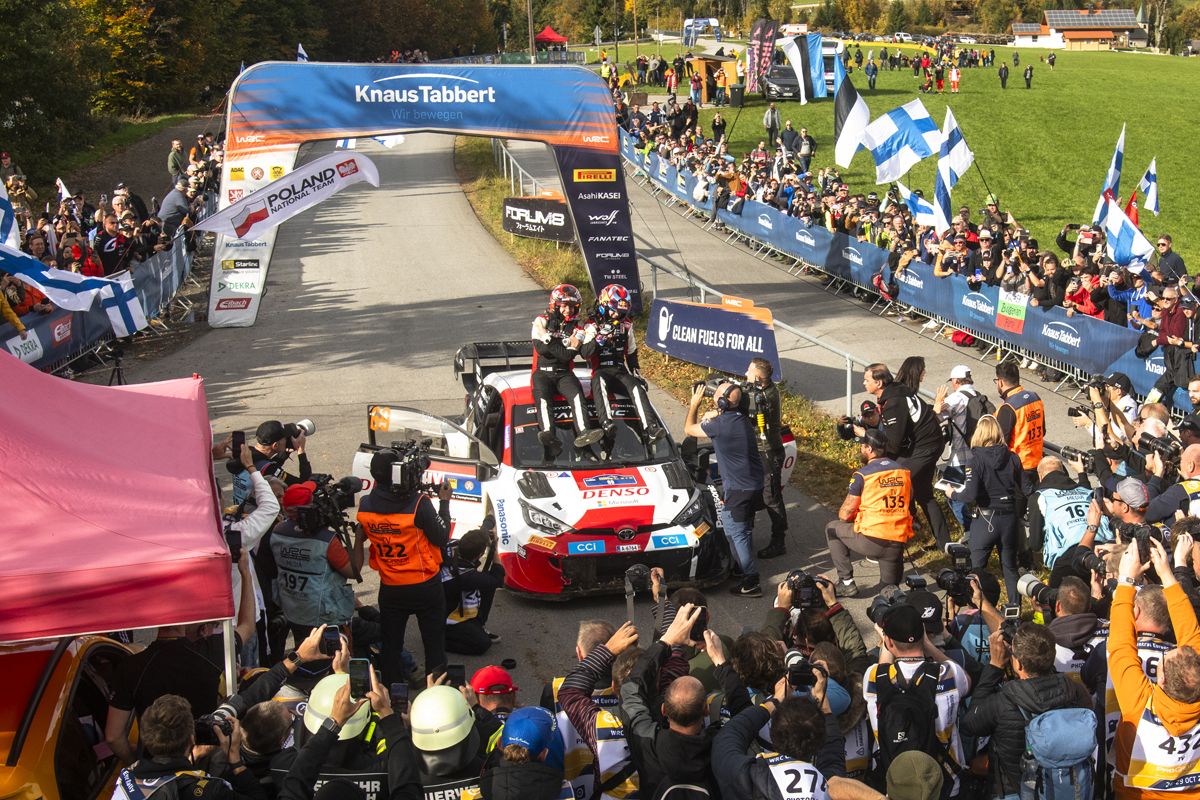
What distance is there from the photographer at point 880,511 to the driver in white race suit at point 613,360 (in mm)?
2096

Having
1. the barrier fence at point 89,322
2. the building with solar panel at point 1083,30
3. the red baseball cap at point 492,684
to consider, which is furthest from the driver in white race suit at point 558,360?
the building with solar panel at point 1083,30

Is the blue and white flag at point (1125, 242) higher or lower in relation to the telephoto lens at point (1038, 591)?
higher

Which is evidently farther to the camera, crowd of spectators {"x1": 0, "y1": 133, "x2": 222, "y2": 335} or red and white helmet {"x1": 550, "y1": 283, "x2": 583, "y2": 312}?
crowd of spectators {"x1": 0, "y1": 133, "x2": 222, "y2": 335}

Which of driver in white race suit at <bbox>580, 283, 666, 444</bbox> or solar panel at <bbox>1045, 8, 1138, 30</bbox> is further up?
solar panel at <bbox>1045, 8, 1138, 30</bbox>

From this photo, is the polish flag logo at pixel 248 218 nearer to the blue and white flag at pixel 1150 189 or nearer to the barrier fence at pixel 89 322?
the barrier fence at pixel 89 322

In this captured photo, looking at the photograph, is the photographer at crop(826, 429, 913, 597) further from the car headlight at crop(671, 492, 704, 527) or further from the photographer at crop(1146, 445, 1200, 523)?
the photographer at crop(1146, 445, 1200, 523)

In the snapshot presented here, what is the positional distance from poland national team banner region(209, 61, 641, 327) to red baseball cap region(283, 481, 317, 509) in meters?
9.98

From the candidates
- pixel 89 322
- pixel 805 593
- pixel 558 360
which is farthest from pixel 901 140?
pixel 805 593

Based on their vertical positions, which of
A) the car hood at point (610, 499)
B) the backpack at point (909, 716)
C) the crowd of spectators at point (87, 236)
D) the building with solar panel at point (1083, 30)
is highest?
the building with solar panel at point (1083, 30)

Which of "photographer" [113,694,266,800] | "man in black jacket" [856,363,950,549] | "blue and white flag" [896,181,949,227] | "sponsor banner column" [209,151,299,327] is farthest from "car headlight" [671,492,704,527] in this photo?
"blue and white flag" [896,181,949,227]

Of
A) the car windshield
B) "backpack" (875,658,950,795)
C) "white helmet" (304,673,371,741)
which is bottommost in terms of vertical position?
the car windshield

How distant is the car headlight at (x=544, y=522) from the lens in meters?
9.61

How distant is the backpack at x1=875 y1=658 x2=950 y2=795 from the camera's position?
5.54 metres

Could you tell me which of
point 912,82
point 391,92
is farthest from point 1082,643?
point 912,82
